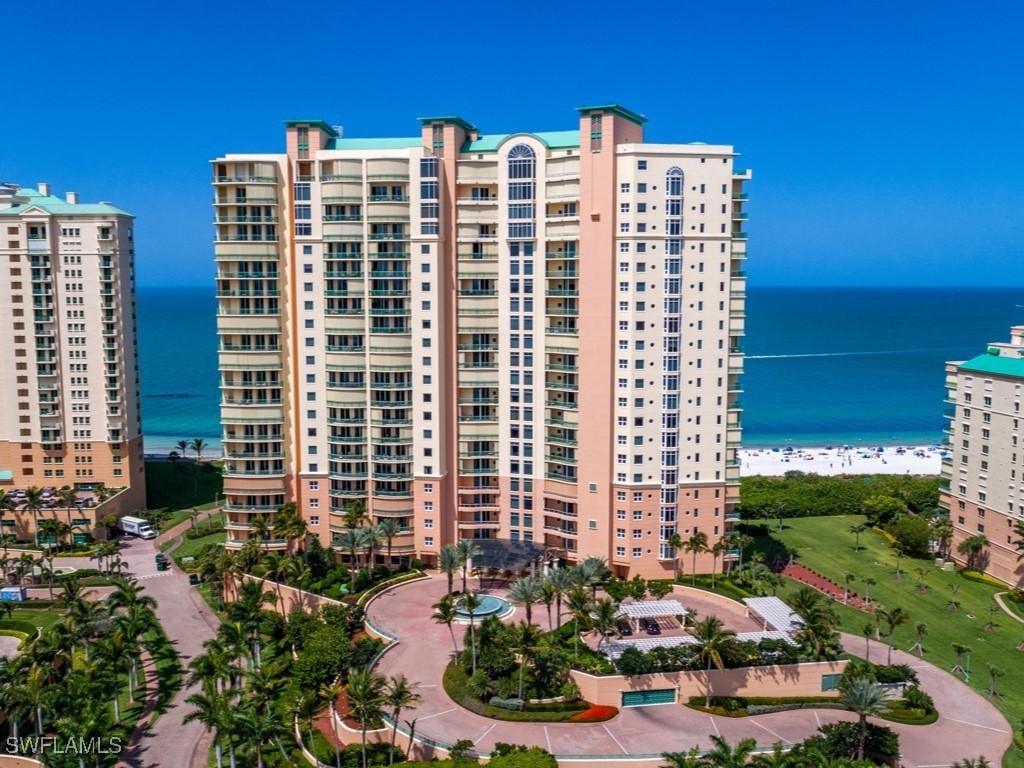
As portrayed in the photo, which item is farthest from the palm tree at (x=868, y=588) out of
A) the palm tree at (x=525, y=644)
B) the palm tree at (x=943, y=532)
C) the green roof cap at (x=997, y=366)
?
the palm tree at (x=525, y=644)

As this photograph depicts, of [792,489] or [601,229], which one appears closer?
[601,229]

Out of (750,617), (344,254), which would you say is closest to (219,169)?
(344,254)

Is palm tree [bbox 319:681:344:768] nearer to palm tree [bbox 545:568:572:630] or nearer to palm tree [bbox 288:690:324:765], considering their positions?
palm tree [bbox 288:690:324:765]

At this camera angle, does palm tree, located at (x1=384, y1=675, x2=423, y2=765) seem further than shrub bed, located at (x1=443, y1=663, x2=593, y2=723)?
No

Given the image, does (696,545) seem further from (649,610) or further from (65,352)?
(65,352)

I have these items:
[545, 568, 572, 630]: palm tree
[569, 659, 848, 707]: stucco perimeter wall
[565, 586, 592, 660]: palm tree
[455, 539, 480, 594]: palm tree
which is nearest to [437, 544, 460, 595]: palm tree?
[455, 539, 480, 594]: palm tree

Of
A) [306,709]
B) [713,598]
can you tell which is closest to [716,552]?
[713,598]

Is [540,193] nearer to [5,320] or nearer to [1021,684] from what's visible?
[1021,684]
